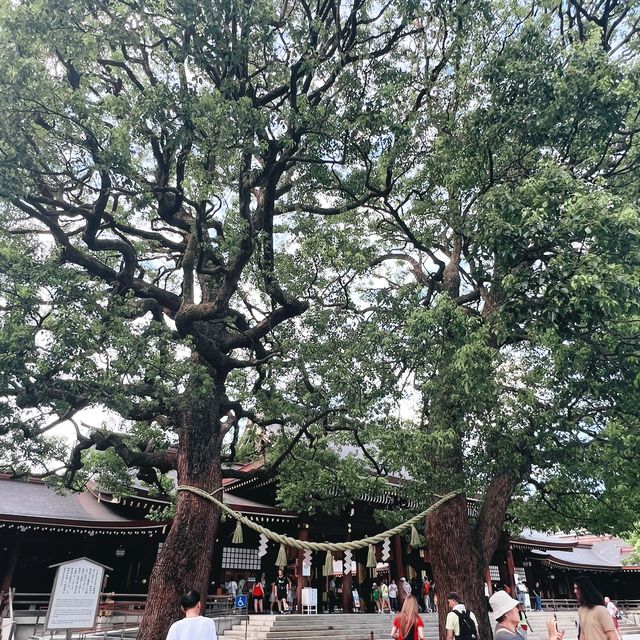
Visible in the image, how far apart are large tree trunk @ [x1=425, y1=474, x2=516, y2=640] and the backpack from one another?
6.81 ft

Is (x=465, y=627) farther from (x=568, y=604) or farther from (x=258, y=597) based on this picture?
(x=568, y=604)

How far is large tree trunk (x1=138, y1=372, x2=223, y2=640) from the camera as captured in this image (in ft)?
22.2

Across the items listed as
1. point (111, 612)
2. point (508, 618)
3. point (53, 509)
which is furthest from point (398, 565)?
point (508, 618)

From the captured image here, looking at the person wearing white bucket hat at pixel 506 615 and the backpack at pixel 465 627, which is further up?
the person wearing white bucket hat at pixel 506 615

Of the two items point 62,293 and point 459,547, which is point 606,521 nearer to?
point 459,547

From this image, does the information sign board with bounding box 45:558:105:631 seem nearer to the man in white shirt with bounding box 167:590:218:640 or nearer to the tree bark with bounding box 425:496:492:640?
the man in white shirt with bounding box 167:590:218:640

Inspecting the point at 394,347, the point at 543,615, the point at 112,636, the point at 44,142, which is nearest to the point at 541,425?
the point at 394,347

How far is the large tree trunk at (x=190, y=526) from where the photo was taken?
675 cm

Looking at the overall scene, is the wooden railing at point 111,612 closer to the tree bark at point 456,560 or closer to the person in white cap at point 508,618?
the tree bark at point 456,560

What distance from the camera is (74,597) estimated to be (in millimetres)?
8383

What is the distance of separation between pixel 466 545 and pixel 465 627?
2512 mm

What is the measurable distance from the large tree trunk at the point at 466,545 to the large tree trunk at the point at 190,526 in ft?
12.1

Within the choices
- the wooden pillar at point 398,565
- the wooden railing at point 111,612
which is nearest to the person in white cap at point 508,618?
the wooden railing at point 111,612

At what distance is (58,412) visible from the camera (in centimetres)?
739
